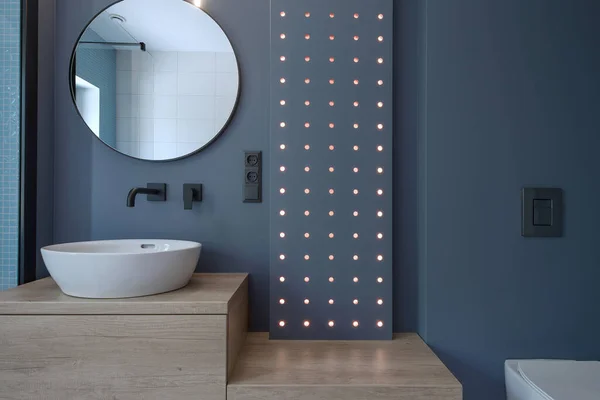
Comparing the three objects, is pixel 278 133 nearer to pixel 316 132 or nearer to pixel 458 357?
pixel 316 132

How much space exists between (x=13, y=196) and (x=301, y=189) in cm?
112

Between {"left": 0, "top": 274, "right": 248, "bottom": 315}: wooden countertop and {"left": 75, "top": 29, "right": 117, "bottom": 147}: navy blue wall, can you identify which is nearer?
{"left": 0, "top": 274, "right": 248, "bottom": 315}: wooden countertop

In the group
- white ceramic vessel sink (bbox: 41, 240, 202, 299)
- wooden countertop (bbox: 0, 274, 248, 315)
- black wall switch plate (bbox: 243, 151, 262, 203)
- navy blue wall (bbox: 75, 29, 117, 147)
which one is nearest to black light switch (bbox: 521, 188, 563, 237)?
black wall switch plate (bbox: 243, 151, 262, 203)

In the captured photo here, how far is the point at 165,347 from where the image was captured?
116 centimetres

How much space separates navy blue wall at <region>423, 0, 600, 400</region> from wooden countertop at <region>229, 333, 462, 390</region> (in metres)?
0.23

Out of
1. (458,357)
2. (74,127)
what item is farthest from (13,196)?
(458,357)

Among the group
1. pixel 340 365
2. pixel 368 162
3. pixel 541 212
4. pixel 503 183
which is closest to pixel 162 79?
pixel 368 162

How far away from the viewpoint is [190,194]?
1627mm

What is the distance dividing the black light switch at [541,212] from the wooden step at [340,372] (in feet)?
2.00

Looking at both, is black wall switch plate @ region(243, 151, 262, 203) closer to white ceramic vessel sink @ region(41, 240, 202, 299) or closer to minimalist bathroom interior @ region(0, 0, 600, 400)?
minimalist bathroom interior @ region(0, 0, 600, 400)

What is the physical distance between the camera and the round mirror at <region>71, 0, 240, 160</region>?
5.38 feet

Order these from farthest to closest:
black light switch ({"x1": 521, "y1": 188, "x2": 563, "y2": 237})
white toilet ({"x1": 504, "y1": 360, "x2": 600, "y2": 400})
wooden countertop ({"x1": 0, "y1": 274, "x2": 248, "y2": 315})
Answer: black light switch ({"x1": 521, "y1": 188, "x2": 563, "y2": 237}), white toilet ({"x1": 504, "y1": 360, "x2": 600, "y2": 400}), wooden countertop ({"x1": 0, "y1": 274, "x2": 248, "y2": 315})

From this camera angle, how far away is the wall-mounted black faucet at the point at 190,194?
1.63m

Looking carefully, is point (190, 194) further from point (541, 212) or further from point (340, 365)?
point (541, 212)
